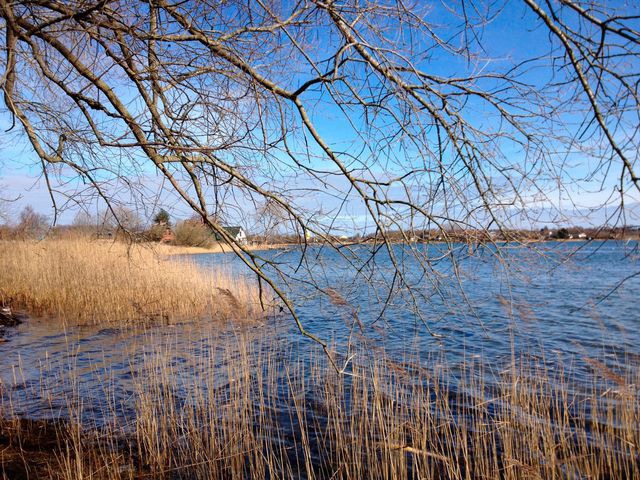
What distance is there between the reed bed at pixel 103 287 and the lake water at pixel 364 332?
0.76m

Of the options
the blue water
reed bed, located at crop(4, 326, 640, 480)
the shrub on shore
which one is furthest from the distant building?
reed bed, located at crop(4, 326, 640, 480)

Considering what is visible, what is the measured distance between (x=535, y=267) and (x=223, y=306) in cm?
797

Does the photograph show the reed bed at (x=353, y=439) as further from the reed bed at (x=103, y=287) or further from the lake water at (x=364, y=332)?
the reed bed at (x=103, y=287)

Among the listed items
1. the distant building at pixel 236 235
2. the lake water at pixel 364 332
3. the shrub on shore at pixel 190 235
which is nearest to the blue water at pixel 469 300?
the lake water at pixel 364 332

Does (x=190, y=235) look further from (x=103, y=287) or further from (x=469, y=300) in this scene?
(x=103, y=287)

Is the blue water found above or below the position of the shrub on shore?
below

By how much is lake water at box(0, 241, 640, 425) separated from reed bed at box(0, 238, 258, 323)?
0.76 meters

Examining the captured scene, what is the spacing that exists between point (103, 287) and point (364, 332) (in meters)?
6.60

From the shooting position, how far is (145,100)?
284cm

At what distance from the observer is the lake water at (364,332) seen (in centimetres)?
244

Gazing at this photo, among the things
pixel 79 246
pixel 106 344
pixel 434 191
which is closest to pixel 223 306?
pixel 106 344

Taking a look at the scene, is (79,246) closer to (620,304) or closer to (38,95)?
(38,95)

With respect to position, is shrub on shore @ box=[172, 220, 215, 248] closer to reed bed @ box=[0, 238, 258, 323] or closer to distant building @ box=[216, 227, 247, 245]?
distant building @ box=[216, 227, 247, 245]

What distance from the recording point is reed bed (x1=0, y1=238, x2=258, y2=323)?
31.3 feet
